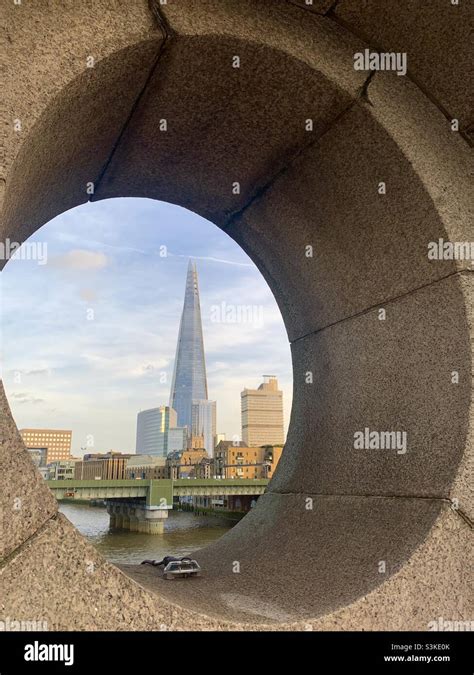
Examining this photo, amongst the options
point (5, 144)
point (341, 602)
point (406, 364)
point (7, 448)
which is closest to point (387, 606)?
point (341, 602)

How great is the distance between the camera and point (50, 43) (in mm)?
2990

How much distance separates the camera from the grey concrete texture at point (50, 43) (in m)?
2.82

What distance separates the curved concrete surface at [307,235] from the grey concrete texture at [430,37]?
0.02 metres

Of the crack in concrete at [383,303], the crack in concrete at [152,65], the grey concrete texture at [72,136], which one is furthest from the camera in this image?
the crack in concrete at [383,303]

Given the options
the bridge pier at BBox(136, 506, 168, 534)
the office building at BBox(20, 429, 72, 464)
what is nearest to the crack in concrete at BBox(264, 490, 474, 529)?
the bridge pier at BBox(136, 506, 168, 534)

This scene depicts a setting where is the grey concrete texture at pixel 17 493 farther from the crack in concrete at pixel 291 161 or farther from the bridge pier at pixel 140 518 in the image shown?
the bridge pier at pixel 140 518

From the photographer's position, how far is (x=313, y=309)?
17.5 ft

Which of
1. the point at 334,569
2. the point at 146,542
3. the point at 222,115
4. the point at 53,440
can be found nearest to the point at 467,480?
the point at 334,569

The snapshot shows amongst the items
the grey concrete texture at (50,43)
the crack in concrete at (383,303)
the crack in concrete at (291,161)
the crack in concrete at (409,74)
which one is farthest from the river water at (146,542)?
the grey concrete texture at (50,43)

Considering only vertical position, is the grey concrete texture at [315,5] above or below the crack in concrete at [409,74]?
above

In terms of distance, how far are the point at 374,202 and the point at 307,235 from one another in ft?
2.83

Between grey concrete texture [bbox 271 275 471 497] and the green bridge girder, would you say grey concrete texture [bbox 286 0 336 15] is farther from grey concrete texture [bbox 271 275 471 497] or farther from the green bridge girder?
the green bridge girder

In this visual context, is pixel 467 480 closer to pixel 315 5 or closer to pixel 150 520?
pixel 315 5

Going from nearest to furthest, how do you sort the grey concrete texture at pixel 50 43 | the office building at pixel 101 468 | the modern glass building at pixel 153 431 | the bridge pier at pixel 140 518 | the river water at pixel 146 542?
1. the grey concrete texture at pixel 50 43
2. the river water at pixel 146 542
3. the bridge pier at pixel 140 518
4. the office building at pixel 101 468
5. the modern glass building at pixel 153 431
